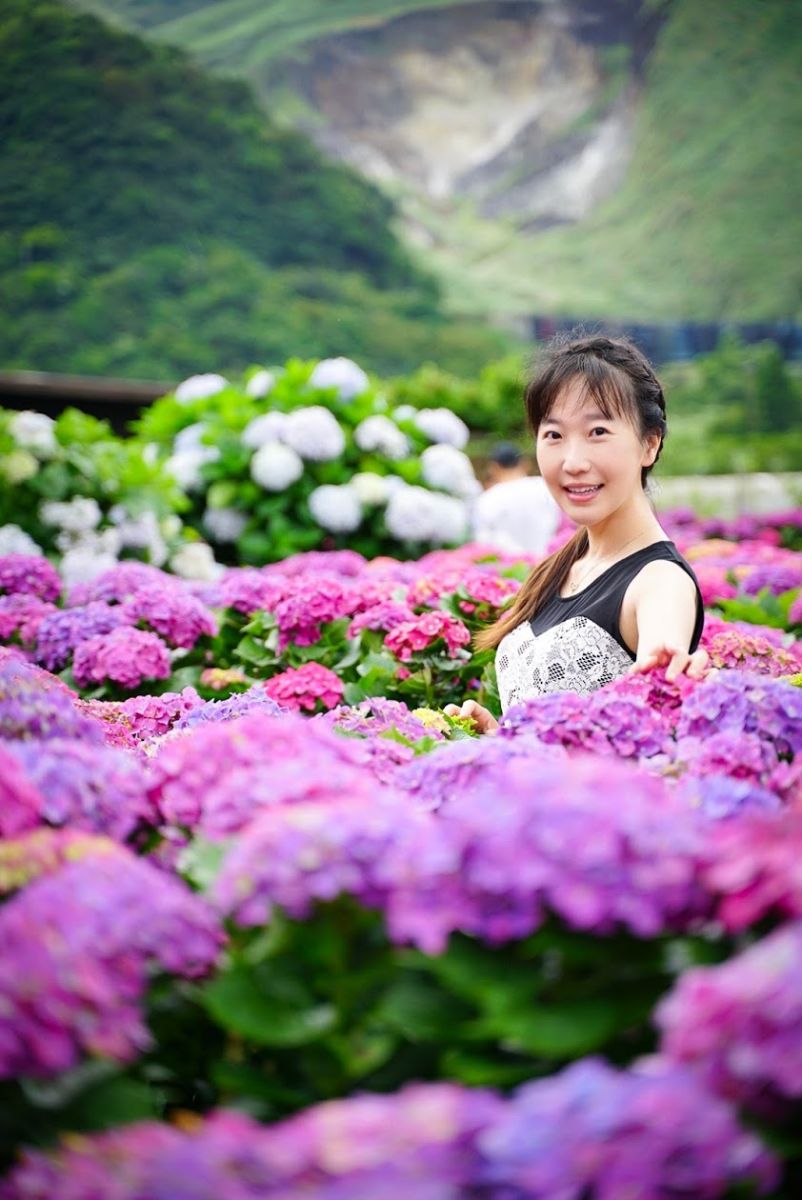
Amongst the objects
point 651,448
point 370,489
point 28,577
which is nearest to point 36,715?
point 651,448

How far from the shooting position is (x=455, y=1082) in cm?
104

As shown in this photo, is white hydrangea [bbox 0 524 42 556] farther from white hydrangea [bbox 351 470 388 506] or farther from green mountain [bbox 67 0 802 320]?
green mountain [bbox 67 0 802 320]

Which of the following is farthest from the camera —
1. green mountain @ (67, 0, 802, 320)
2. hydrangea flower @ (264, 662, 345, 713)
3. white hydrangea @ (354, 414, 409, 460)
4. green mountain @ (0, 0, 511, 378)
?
green mountain @ (67, 0, 802, 320)

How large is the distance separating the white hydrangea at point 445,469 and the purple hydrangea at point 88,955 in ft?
13.9

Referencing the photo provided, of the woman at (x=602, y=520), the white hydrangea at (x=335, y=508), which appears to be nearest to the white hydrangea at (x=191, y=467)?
the white hydrangea at (x=335, y=508)

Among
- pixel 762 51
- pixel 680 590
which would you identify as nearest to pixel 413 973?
pixel 680 590

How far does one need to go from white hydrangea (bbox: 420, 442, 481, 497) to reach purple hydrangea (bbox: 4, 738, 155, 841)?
396cm

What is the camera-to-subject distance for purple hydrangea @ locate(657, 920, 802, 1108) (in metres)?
0.86

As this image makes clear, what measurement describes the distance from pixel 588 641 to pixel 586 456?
0.34m

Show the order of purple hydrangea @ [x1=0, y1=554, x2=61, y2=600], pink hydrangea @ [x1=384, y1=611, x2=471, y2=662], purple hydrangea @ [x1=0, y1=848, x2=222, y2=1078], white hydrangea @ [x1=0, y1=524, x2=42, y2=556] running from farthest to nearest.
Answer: white hydrangea @ [x1=0, y1=524, x2=42, y2=556]
purple hydrangea @ [x1=0, y1=554, x2=61, y2=600]
pink hydrangea @ [x1=384, y1=611, x2=471, y2=662]
purple hydrangea @ [x1=0, y1=848, x2=222, y2=1078]

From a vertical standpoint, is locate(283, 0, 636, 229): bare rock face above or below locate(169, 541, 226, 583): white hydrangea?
above

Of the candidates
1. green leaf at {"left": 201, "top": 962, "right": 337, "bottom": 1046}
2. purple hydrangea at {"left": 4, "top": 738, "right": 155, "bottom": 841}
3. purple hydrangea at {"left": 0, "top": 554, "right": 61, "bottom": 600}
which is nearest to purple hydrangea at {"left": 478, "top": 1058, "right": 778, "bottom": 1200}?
green leaf at {"left": 201, "top": 962, "right": 337, "bottom": 1046}

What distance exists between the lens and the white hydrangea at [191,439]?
5.29 meters

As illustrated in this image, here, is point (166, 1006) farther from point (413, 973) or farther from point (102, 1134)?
point (413, 973)
